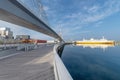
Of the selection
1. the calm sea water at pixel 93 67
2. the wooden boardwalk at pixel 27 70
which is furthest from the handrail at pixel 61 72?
the calm sea water at pixel 93 67

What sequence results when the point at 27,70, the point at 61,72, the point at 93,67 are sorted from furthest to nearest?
1. the point at 93,67
2. the point at 27,70
3. the point at 61,72

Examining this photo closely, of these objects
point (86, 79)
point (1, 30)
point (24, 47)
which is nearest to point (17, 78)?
point (86, 79)

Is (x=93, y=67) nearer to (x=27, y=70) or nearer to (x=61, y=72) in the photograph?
(x=27, y=70)

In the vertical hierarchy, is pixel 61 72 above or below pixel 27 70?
above

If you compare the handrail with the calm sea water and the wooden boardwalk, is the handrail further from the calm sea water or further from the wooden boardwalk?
the calm sea water

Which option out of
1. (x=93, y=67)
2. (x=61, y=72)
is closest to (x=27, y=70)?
(x=61, y=72)

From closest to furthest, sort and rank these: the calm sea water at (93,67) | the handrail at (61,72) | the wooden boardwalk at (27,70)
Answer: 1. the handrail at (61,72)
2. the wooden boardwalk at (27,70)
3. the calm sea water at (93,67)

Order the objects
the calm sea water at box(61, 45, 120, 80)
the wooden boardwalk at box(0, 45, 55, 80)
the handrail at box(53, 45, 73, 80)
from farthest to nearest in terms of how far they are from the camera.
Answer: the calm sea water at box(61, 45, 120, 80) < the wooden boardwalk at box(0, 45, 55, 80) < the handrail at box(53, 45, 73, 80)

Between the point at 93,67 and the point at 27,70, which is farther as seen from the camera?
the point at 93,67

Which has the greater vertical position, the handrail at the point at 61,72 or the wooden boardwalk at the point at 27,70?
the handrail at the point at 61,72

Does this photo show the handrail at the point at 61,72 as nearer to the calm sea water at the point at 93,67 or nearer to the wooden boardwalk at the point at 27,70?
the wooden boardwalk at the point at 27,70

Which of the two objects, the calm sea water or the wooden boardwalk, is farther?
the calm sea water

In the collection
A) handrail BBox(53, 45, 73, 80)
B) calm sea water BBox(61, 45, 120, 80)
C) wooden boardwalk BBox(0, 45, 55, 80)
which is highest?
handrail BBox(53, 45, 73, 80)

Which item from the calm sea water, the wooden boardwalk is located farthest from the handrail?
the calm sea water
